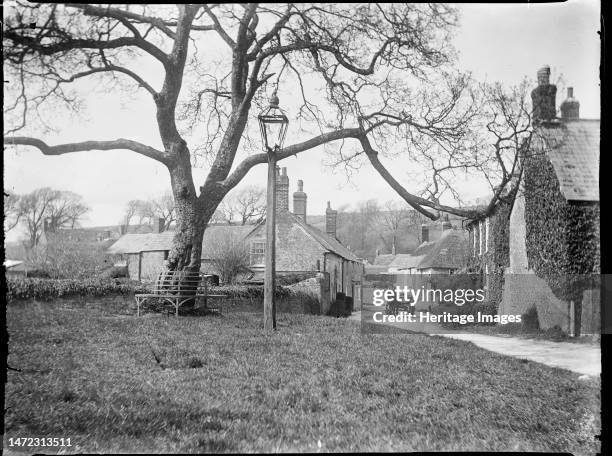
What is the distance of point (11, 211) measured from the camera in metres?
3.67

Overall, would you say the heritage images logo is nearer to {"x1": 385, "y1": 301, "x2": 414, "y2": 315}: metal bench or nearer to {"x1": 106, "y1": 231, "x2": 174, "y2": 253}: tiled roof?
{"x1": 385, "y1": 301, "x2": 414, "y2": 315}: metal bench

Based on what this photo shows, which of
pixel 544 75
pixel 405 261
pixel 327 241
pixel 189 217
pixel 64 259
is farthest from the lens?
pixel 64 259

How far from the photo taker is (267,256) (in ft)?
17.4

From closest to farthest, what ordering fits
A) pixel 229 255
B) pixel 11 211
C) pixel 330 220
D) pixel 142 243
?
1. pixel 11 211
2. pixel 330 220
3. pixel 229 255
4. pixel 142 243

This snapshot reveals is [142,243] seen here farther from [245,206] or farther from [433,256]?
[433,256]

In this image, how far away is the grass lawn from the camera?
3.23m

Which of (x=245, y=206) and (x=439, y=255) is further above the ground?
(x=245, y=206)

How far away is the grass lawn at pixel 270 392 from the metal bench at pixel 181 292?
72cm

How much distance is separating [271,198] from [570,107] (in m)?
3.20

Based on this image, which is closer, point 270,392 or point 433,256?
point 270,392

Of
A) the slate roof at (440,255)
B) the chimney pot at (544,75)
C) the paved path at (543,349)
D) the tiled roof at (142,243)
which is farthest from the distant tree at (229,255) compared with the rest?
the tiled roof at (142,243)

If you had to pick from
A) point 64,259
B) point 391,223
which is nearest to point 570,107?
point 391,223

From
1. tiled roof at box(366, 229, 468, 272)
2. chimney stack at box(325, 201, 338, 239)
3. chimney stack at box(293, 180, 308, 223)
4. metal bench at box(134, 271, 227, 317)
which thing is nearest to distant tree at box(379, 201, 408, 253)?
tiled roof at box(366, 229, 468, 272)

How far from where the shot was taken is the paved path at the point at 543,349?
12.3 ft
